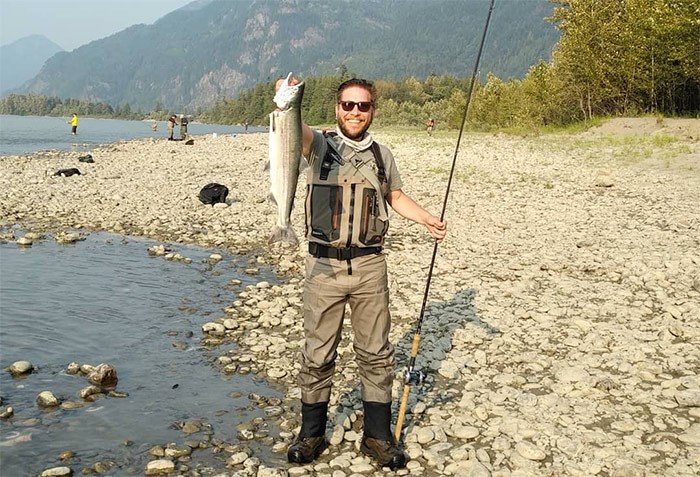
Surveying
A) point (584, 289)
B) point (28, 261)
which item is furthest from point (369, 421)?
point (28, 261)

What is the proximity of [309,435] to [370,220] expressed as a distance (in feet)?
6.86

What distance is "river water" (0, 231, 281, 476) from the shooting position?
5984 mm

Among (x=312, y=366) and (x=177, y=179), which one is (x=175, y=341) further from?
(x=177, y=179)

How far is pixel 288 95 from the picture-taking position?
14.3ft

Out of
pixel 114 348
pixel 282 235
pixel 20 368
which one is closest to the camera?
pixel 282 235

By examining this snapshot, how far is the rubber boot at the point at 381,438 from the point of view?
536cm

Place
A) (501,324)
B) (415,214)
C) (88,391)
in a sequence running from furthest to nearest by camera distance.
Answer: (501,324), (88,391), (415,214)

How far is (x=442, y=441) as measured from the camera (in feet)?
19.3

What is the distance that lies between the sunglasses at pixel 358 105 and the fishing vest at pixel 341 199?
0.93 feet

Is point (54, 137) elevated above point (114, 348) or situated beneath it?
elevated above

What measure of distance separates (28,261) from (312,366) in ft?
34.9

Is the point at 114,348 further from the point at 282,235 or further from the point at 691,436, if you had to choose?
the point at 691,436

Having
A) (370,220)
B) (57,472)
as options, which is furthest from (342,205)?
(57,472)

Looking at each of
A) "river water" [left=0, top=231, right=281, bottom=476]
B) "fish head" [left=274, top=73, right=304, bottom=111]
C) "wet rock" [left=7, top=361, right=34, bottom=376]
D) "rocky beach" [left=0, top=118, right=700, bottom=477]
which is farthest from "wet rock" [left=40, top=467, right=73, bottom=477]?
"fish head" [left=274, top=73, right=304, bottom=111]
